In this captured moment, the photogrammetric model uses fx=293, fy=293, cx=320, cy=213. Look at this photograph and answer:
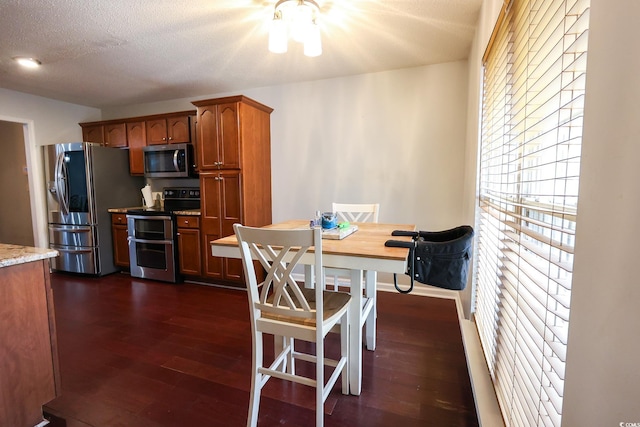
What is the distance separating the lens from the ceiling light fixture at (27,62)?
2741mm

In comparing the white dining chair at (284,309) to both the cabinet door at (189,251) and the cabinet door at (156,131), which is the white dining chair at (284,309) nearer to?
the cabinet door at (189,251)

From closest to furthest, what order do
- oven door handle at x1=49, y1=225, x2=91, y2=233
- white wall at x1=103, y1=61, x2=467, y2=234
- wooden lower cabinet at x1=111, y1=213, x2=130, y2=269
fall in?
white wall at x1=103, y1=61, x2=467, y2=234 < oven door handle at x1=49, y1=225, x2=91, y2=233 < wooden lower cabinet at x1=111, y1=213, x2=130, y2=269

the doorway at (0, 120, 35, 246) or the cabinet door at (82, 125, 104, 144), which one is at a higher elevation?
the cabinet door at (82, 125, 104, 144)

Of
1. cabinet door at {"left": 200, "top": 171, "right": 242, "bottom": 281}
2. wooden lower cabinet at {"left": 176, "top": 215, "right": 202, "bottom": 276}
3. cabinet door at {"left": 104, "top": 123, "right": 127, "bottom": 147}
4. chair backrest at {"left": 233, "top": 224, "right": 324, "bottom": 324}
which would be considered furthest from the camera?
cabinet door at {"left": 104, "top": 123, "right": 127, "bottom": 147}

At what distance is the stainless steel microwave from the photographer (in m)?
3.73

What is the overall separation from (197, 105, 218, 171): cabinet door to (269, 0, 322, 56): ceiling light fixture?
1671mm

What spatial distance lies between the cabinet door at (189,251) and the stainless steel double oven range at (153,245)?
0.07 metres

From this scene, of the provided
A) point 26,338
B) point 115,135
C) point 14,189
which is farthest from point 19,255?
point 14,189

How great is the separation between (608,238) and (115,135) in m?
5.13

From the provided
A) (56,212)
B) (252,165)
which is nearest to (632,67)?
(252,165)

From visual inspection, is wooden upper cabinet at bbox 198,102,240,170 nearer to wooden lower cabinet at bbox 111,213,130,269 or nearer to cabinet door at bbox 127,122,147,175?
cabinet door at bbox 127,122,147,175

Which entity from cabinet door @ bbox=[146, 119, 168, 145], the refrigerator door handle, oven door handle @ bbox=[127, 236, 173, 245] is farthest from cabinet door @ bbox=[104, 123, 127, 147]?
oven door handle @ bbox=[127, 236, 173, 245]

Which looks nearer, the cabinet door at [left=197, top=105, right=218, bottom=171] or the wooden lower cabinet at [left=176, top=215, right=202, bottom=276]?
the cabinet door at [left=197, top=105, right=218, bottom=171]

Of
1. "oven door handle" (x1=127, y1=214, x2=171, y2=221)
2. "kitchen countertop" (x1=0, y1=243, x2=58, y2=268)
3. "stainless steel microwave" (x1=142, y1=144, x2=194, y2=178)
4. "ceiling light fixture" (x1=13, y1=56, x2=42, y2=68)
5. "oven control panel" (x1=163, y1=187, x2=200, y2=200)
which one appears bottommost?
"oven door handle" (x1=127, y1=214, x2=171, y2=221)
